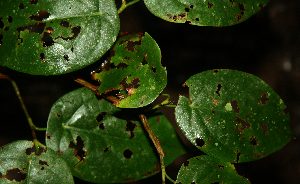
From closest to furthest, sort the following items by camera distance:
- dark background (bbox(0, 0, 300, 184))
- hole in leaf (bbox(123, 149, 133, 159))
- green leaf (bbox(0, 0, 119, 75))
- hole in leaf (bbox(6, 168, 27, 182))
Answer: green leaf (bbox(0, 0, 119, 75)) < hole in leaf (bbox(6, 168, 27, 182)) < hole in leaf (bbox(123, 149, 133, 159)) < dark background (bbox(0, 0, 300, 184))

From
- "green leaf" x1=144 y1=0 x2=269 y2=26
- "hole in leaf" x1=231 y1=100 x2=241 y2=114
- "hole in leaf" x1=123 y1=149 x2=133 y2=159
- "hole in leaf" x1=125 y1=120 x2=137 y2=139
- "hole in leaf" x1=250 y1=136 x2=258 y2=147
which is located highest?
"green leaf" x1=144 y1=0 x2=269 y2=26

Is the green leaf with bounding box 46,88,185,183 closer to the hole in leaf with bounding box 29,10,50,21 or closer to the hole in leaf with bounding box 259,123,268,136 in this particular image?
the hole in leaf with bounding box 29,10,50,21

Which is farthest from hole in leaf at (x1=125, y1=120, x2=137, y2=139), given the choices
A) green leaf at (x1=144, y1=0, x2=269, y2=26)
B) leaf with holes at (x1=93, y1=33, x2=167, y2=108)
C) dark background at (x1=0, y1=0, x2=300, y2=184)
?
dark background at (x1=0, y1=0, x2=300, y2=184)

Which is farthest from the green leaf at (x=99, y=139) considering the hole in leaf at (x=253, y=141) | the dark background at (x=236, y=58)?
the dark background at (x=236, y=58)

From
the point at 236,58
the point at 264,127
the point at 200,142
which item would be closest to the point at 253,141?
the point at 264,127

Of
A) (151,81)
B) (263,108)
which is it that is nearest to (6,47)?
(151,81)
